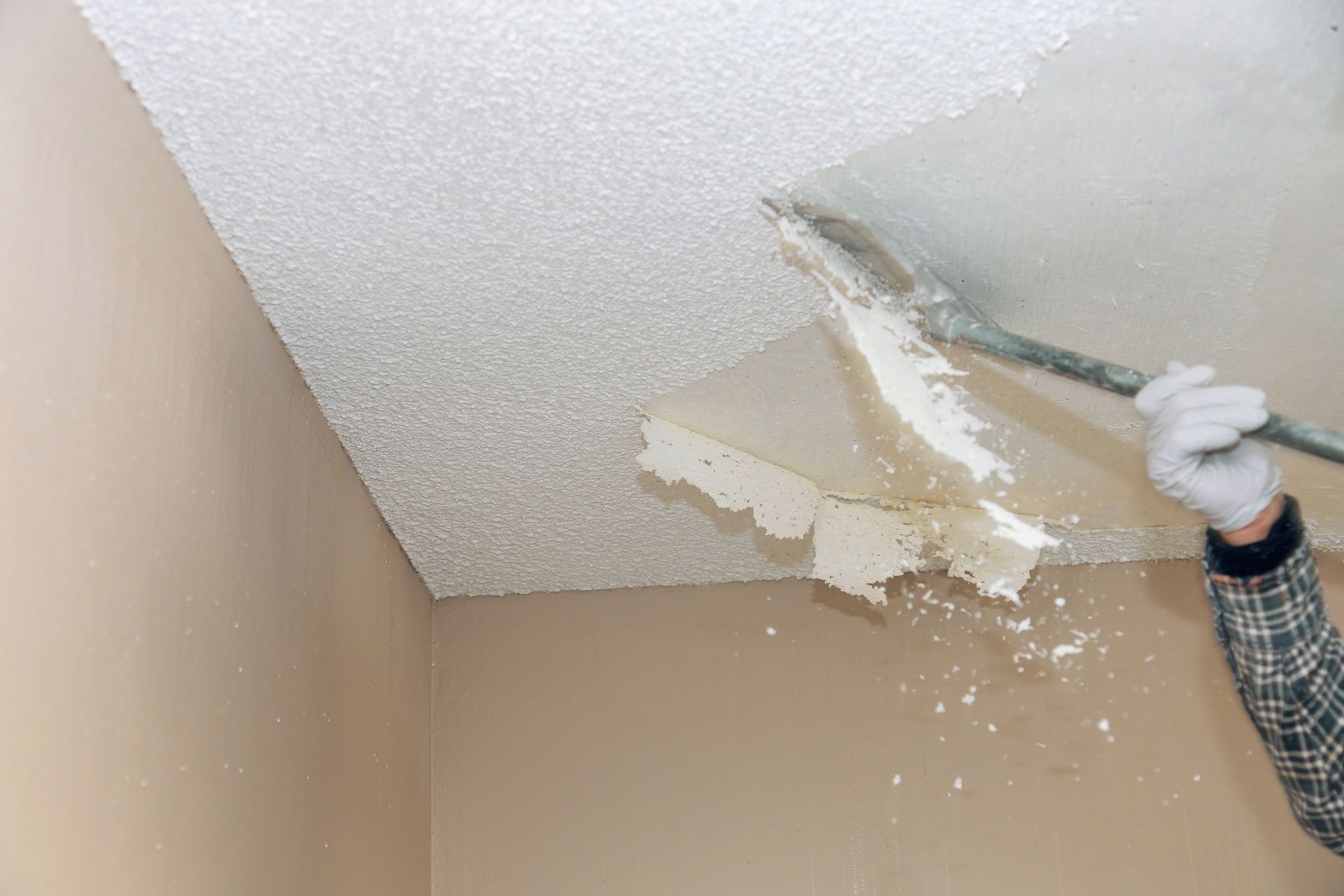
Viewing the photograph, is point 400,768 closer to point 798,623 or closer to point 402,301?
point 798,623

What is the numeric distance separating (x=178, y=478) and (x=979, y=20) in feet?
3.54

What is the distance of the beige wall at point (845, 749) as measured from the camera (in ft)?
7.92

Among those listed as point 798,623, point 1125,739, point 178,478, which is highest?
point 798,623

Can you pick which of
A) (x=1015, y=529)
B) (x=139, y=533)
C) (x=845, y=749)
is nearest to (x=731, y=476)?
(x=1015, y=529)

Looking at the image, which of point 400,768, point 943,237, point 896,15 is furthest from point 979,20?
point 400,768

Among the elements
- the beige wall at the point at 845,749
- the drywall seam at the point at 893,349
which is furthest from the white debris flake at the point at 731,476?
the beige wall at the point at 845,749

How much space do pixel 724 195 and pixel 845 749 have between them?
1489 mm

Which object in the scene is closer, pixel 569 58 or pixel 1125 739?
pixel 569 58

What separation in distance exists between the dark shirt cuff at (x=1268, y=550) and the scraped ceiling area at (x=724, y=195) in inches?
14.6

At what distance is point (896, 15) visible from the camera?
4.12ft

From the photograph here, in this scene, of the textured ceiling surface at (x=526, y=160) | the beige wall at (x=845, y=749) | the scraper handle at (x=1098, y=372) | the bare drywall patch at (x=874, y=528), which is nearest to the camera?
the textured ceiling surface at (x=526, y=160)

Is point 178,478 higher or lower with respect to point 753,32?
lower

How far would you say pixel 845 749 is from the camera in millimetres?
2570

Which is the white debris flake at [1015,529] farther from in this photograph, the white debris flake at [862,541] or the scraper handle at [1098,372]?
the scraper handle at [1098,372]
